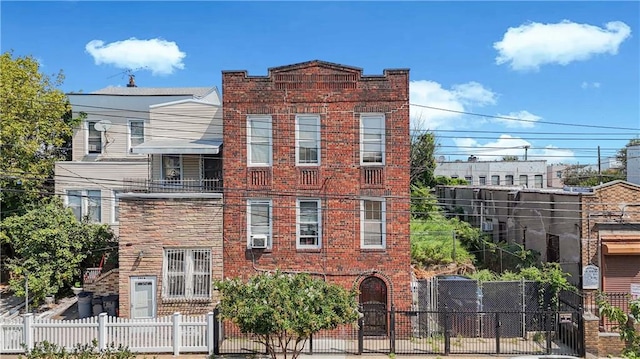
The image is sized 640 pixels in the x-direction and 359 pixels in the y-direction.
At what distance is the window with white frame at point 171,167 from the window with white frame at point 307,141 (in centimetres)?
539

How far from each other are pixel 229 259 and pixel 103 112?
37.4ft

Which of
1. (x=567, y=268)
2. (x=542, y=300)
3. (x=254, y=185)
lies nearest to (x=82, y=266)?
(x=254, y=185)

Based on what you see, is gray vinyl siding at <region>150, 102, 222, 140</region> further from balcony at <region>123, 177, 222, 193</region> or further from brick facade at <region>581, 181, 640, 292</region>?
brick facade at <region>581, 181, 640, 292</region>

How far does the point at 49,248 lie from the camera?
18688 mm

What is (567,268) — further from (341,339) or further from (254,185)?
(254,185)

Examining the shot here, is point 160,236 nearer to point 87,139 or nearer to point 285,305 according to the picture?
point 285,305

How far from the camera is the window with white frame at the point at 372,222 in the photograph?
16.8 metres

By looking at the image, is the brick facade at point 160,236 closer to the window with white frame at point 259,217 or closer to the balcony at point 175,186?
the balcony at point 175,186

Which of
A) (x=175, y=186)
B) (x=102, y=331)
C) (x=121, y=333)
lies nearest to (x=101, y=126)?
(x=175, y=186)

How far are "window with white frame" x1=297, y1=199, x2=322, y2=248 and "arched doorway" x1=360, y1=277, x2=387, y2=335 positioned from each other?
2.45 meters

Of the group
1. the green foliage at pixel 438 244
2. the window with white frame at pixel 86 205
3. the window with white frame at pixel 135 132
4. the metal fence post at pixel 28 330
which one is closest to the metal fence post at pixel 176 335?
the metal fence post at pixel 28 330

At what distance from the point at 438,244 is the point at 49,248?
17208 millimetres

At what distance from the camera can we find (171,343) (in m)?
14.7

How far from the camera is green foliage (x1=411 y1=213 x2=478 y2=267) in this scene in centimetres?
2166
